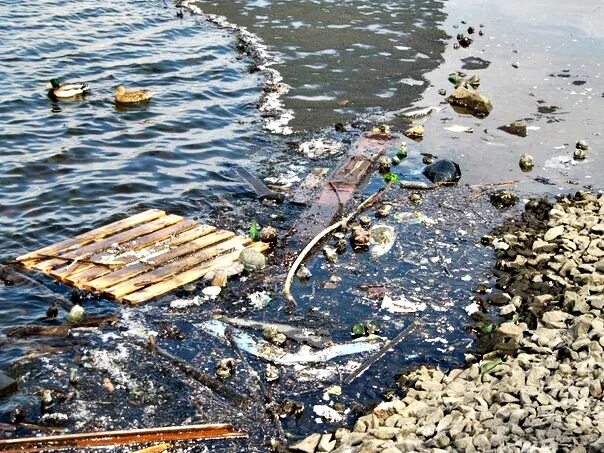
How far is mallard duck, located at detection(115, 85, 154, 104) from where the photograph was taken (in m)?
12.7

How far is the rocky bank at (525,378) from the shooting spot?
5.30 meters

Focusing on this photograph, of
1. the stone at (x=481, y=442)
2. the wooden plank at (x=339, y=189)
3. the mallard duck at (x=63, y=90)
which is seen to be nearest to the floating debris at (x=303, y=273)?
the wooden plank at (x=339, y=189)

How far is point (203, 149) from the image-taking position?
11602 mm

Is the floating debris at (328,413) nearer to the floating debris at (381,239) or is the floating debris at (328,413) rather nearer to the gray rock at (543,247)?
the floating debris at (381,239)

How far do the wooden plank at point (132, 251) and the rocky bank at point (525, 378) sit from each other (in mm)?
3350

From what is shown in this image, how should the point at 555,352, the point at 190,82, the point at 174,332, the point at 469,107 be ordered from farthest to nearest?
the point at 190,82 → the point at 469,107 → the point at 174,332 → the point at 555,352

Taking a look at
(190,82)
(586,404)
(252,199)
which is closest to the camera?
(586,404)

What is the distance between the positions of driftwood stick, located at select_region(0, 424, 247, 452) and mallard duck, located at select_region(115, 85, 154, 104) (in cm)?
791

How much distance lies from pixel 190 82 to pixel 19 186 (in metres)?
4.90

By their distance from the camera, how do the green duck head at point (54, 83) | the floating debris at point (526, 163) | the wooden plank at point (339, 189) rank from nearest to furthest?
the wooden plank at point (339, 189), the floating debris at point (526, 163), the green duck head at point (54, 83)

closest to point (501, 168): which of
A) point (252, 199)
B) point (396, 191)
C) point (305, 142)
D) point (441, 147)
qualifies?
point (441, 147)

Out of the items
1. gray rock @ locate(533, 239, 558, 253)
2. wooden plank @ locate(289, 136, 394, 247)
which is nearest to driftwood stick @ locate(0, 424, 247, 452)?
wooden plank @ locate(289, 136, 394, 247)

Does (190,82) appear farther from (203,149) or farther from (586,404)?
(586,404)

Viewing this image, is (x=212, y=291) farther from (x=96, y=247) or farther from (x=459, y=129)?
(x=459, y=129)
